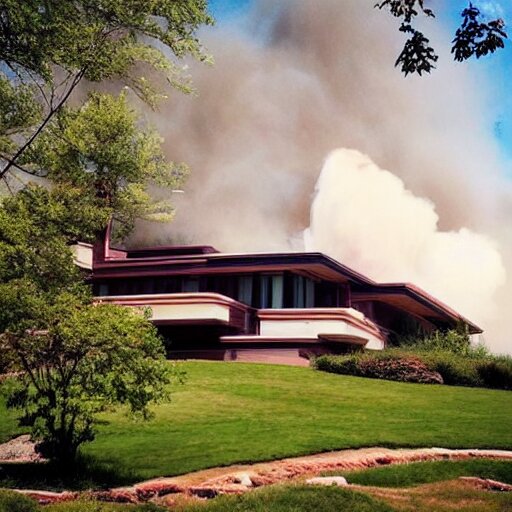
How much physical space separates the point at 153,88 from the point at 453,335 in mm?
23239

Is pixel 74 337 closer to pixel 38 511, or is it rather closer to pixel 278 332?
pixel 38 511

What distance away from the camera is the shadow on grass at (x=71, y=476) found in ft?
54.9

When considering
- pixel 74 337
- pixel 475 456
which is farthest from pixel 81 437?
pixel 475 456

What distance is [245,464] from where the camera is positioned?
17.7m

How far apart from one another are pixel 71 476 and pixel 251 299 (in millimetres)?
22522

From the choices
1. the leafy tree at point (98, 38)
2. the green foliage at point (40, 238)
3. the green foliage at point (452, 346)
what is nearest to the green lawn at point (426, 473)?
the green foliage at point (40, 238)

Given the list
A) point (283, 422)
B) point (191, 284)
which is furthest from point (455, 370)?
point (191, 284)

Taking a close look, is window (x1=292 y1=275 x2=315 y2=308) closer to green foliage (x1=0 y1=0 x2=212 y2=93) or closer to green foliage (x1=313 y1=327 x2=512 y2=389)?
green foliage (x1=313 y1=327 x2=512 y2=389)

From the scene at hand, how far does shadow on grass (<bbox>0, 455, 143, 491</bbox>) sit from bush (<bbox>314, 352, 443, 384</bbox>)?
1646 centimetres

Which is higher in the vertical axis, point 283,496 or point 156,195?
point 156,195

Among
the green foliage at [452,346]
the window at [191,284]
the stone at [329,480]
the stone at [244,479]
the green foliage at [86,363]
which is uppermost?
the window at [191,284]

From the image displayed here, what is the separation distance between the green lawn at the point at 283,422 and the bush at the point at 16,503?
3875 mm

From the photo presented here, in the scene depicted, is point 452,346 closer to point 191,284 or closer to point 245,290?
point 245,290

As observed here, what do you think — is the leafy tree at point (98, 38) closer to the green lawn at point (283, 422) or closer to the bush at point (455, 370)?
the green lawn at point (283, 422)
